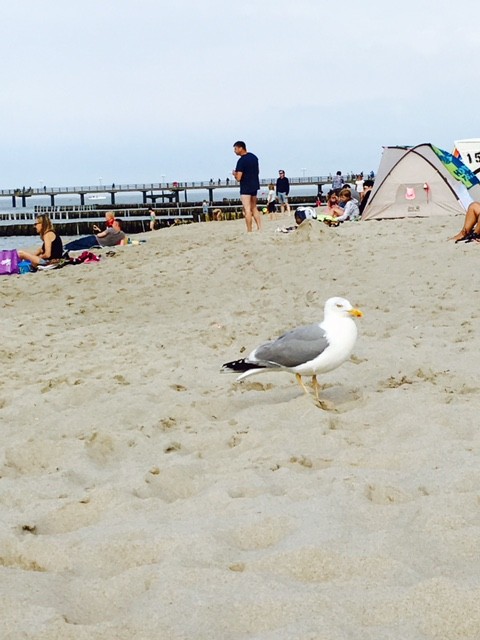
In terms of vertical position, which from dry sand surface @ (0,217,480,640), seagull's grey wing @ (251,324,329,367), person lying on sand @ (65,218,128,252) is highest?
person lying on sand @ (65,218,128,252)

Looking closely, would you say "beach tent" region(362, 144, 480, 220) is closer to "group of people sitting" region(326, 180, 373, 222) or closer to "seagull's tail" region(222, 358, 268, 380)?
"group of people sitting" region(326, 180, 373, 222)

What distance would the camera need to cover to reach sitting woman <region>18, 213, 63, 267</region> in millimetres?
12148

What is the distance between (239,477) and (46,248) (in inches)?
368

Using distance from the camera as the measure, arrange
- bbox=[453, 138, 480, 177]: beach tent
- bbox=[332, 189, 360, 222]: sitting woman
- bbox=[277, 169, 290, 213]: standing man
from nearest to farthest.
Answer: bbox=[332, 189, 360, 222]: sitting woman, bbox=[453, 138, 480, 177]: beach tent, bbox=[277, 169, 290, 213]: standing man

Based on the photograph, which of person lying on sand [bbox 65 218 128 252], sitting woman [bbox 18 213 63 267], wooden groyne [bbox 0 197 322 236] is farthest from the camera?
wooden groyne [bbox 0 197 322 236]

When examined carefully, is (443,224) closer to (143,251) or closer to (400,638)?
(143,251)

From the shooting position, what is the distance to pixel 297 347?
4.55 meters

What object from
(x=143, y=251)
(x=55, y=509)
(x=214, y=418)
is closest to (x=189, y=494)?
(x=55, y=509)

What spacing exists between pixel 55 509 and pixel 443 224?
33.1 feet

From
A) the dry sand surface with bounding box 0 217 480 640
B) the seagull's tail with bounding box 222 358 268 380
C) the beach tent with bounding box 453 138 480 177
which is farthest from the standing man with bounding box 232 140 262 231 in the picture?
the seagull's tail with bounding box 222 358 268 380

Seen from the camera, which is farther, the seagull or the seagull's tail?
the seagull's tail

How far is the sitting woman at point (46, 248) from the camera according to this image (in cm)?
1215

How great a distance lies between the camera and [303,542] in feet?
8.91

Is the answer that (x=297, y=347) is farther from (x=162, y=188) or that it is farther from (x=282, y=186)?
(x=162, y=188)
